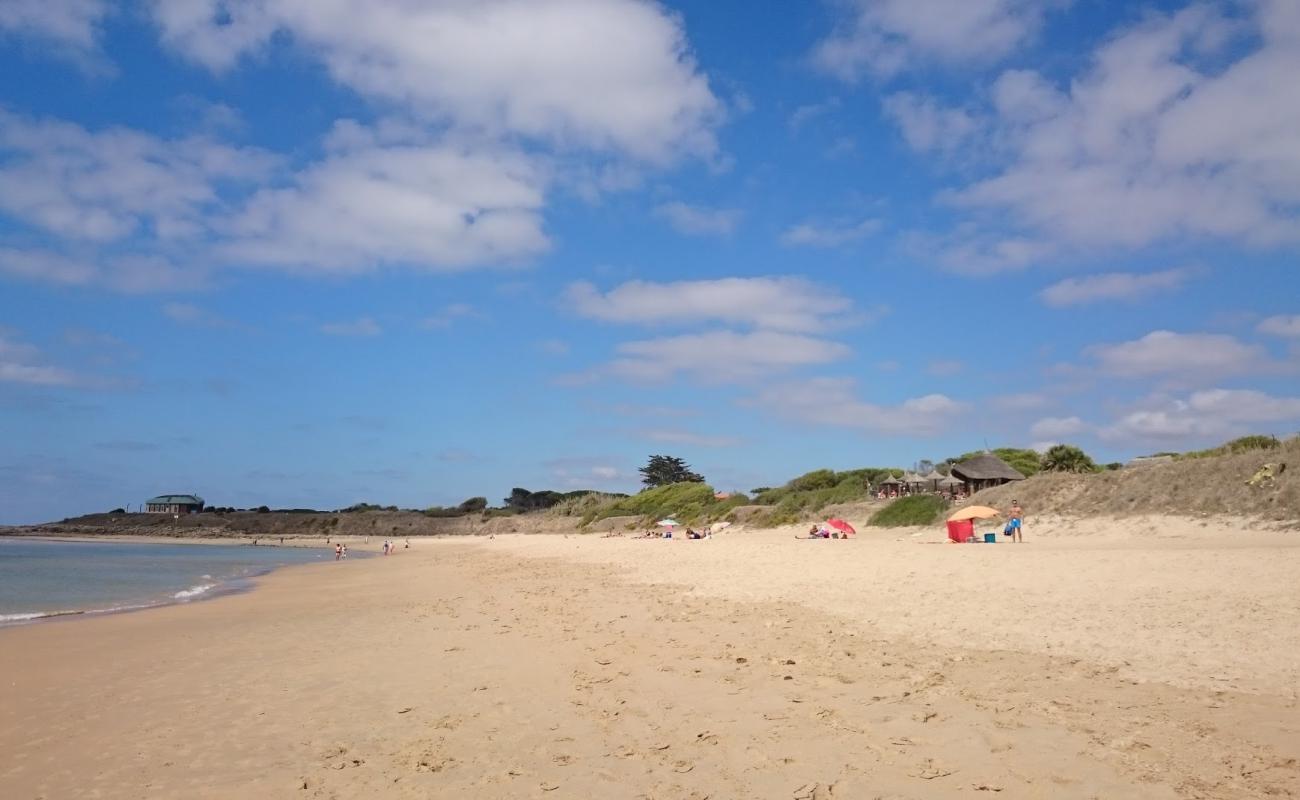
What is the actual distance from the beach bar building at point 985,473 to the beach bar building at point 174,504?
4516 inches

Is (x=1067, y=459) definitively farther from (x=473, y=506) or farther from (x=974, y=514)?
(x=473, y=506)

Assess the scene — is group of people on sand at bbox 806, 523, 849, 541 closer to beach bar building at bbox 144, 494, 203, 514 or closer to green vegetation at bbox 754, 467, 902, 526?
green vegetation at bbox 754, 467, 902, 526

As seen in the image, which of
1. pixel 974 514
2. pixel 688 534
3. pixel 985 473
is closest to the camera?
pixel 974 514

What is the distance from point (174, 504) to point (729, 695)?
442 ft

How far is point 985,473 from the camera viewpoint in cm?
4878

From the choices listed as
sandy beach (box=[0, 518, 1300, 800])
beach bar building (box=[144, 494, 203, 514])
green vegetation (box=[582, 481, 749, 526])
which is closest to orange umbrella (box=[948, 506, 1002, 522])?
sandy beach (box=[0, 518, 1300, 800])

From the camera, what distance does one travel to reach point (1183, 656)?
750 cm

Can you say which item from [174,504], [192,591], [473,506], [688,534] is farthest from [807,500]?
[174,504]

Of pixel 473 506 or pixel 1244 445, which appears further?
pixel 473 506

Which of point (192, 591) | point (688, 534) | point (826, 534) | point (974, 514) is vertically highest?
point (974, 514)

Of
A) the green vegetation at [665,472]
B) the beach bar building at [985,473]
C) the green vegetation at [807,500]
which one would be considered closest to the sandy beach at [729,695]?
the green vegetation at [807,500]

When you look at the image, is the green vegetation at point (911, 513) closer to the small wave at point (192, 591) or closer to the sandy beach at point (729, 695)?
the sandy beach at point (729, 695)

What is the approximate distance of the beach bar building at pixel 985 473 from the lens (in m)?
48.8

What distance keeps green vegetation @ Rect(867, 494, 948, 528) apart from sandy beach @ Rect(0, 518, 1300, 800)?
1845 cm
